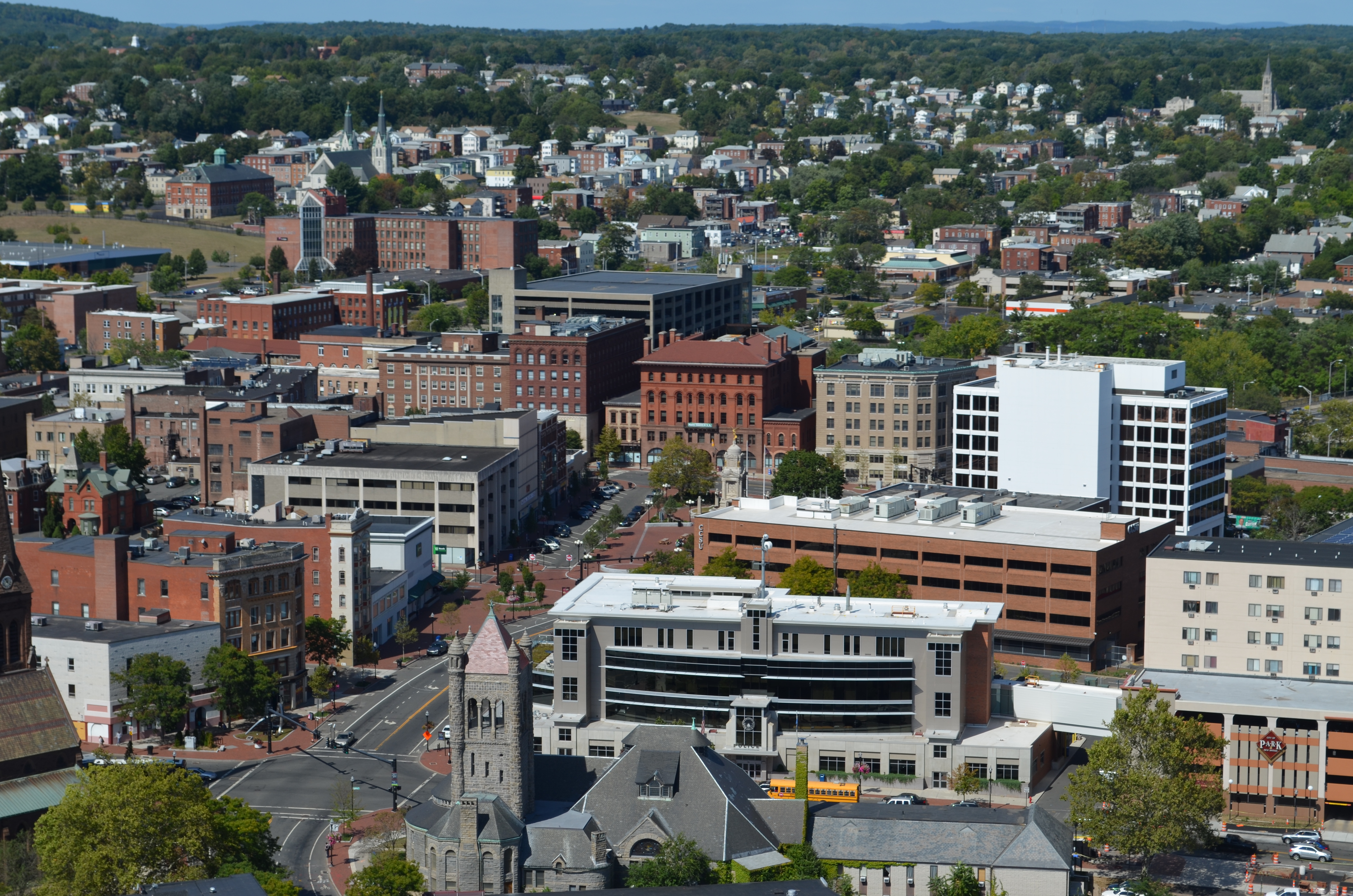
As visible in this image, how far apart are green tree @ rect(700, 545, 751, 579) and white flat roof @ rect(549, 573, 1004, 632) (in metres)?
14.7

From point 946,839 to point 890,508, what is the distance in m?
38.7

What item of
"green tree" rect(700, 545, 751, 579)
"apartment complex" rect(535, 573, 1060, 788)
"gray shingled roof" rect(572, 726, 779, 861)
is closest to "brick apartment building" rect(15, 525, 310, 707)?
"apartment complex" rect(535, 573, 1060, 788)

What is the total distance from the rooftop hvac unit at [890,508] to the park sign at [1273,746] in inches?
1181

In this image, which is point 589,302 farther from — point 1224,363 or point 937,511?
point 937,511

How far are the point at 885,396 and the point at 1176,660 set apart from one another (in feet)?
196

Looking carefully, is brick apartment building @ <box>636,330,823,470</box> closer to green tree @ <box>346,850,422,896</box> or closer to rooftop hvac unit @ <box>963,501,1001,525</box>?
rooftop hvac unit @ <box>963,501,1001,525</box>

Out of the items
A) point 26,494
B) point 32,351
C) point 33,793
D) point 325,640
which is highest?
point 32,351

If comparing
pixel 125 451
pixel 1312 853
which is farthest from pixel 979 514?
pixel 125 451

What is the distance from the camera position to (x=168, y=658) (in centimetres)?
9644

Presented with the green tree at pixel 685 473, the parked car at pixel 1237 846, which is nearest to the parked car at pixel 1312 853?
the parked car at pixel 1237 846

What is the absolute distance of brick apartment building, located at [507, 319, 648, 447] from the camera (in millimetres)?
170125

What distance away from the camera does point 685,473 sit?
151250mm

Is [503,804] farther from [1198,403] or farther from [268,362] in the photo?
[268,362]

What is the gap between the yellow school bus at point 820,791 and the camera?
85.5 metres
